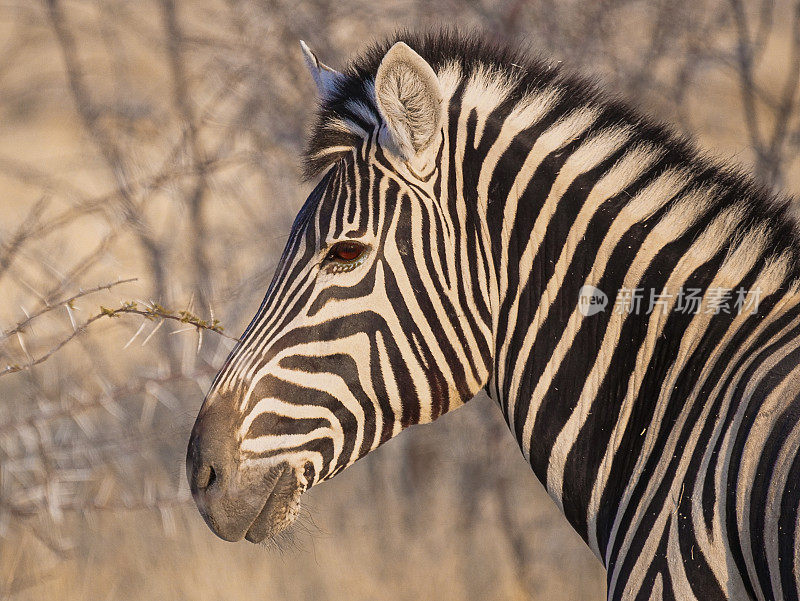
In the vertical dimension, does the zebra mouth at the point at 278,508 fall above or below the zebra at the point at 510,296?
below

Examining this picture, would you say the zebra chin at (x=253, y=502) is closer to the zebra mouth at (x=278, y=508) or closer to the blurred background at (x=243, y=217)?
the zebra mouth at (x=278, y=508)

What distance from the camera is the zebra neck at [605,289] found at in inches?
91.4

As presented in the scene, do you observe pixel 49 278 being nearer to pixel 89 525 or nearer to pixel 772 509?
pixel 89 525

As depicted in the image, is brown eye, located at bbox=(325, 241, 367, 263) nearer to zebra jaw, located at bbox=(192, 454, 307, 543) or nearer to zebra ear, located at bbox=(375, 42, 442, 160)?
zebra ear, located at bbox=(375, 42, 442, 160)

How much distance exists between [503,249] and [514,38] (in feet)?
12.2

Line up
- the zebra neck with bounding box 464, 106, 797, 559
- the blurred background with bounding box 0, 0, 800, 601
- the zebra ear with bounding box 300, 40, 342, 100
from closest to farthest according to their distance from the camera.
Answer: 1. the zebra neck with bounding box 464, 106, 797, 559
2. the zebra ear with bounding box 300, 40, 342, 100
3. the blurred background with bounding box 0, 0, 800, 601

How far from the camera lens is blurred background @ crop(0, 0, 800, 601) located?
18.8ft

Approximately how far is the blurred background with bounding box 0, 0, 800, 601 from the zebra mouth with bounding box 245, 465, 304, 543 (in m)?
2.88

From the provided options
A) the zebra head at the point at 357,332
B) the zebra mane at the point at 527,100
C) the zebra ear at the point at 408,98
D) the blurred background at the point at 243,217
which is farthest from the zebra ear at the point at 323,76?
the blurred background at the point at 243,217

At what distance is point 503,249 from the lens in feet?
8.53

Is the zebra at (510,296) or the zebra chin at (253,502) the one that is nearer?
the zebra at (510,296)

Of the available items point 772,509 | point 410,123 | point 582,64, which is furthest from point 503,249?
point 582,64

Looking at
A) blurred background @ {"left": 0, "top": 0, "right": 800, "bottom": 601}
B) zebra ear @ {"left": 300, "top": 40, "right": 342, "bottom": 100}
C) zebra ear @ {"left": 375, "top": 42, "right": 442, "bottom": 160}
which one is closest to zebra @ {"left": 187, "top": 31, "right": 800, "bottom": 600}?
zebra ear @ {"left": 375, "top": 42, "right": 442, "bottom": 160}

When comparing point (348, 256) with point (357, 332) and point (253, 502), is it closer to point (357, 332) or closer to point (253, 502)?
point (357, 332)
